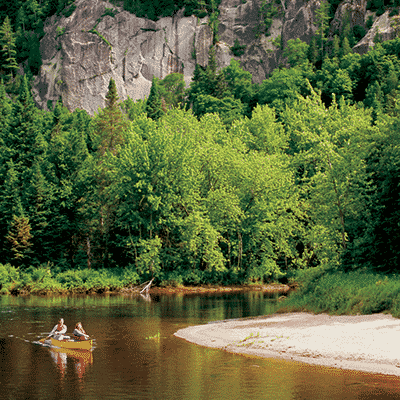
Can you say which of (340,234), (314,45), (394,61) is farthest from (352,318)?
(314,45)

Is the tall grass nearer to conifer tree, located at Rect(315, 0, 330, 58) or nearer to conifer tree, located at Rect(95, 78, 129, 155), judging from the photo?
conifer tree, located at Rect(95, 78, 129, 155)

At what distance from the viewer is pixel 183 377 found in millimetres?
20578

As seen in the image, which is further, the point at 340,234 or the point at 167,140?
the point at 167,140

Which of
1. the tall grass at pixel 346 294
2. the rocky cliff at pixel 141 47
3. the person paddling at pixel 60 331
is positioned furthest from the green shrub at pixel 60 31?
the person paddling at pixel 60 331

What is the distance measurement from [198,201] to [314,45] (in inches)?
3248

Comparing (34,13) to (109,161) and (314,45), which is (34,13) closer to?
(314,45)

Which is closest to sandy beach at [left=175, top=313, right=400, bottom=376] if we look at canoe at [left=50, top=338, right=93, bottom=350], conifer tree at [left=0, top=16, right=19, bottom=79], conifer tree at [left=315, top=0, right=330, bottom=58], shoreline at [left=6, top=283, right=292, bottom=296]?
canoe at [left=50, top=338, right=93, bottom=350]

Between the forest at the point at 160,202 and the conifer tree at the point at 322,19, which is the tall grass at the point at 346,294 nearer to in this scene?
the forest at the point at 160,202

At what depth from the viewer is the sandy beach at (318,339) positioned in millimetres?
22312

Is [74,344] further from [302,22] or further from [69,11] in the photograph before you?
[69,11]

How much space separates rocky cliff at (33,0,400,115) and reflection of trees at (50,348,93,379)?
127085 mm

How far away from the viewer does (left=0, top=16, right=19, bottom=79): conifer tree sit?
521 feet

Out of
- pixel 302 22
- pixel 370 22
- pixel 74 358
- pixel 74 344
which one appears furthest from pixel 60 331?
pixel 302 22

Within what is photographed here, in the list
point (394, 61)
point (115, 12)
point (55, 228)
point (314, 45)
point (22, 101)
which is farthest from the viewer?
point (115, 12)
